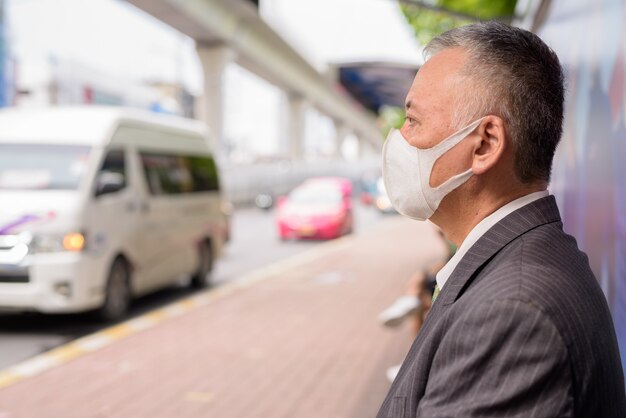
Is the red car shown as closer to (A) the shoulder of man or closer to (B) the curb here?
(B) the curb

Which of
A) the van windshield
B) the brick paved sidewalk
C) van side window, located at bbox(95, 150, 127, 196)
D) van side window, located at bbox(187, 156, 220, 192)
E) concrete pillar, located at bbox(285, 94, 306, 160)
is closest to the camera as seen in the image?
the brick paved sidewalk

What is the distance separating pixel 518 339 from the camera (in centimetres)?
132

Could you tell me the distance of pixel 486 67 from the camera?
164cm

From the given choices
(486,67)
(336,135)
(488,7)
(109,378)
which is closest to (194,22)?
(488,7)

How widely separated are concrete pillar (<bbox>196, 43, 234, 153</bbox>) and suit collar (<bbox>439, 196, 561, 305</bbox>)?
29830 mm

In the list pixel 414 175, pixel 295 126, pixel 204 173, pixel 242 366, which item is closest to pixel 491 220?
pixel 414 175

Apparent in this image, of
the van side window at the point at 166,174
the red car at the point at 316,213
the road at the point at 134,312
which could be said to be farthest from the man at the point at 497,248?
the red car at the point at 316,213

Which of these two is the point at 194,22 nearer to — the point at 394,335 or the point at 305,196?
the point at 305,196

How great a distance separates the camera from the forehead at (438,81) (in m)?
1.69

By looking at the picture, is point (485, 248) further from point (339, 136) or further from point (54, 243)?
point (339, 136)

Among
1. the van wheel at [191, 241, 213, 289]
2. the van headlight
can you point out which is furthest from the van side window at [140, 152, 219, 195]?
the van headlight

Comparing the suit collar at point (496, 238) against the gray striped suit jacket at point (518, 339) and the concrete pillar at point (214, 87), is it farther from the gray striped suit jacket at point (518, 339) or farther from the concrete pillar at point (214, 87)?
the concrete pillar at point (214, 87)

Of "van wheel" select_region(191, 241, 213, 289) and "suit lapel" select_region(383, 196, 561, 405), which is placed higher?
"suit lapel" select_region(383, 196, 561, 405)

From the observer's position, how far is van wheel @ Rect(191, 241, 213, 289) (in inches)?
470
